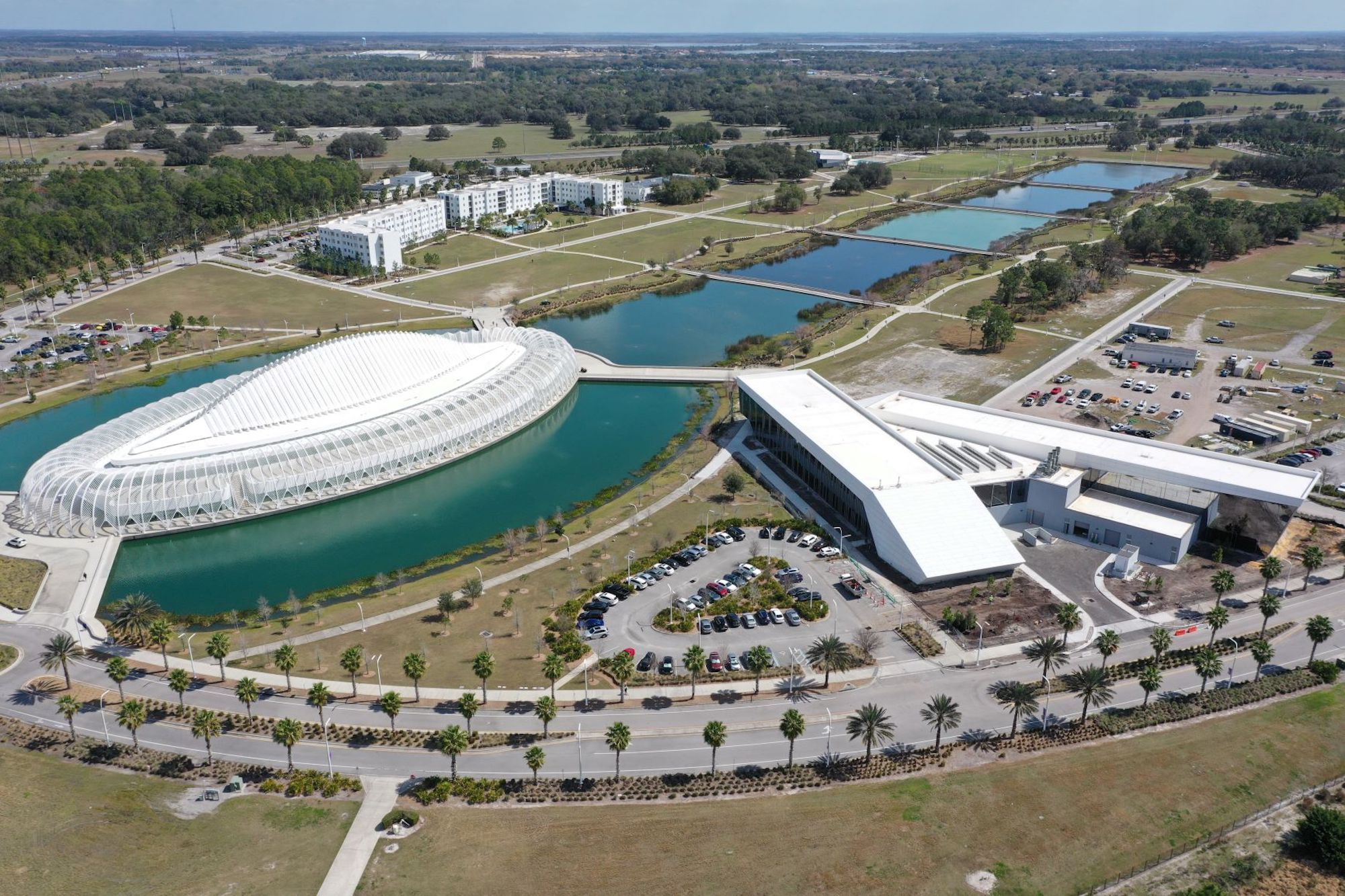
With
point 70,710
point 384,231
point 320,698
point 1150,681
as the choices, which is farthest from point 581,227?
point 1150,681

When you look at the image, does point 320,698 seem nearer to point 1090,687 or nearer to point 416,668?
point 416,668

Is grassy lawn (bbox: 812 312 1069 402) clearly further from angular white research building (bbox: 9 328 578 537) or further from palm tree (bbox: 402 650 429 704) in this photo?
palm tree (bbox: 402 650 429 704)

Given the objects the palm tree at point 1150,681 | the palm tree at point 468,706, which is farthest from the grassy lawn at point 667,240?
the palm tree at point 1150,681

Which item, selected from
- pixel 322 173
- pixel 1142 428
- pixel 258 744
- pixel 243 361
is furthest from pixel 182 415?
pixel 322 173

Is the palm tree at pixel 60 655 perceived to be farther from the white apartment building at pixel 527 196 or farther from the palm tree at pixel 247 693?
the white apartment building at pixel 527 196

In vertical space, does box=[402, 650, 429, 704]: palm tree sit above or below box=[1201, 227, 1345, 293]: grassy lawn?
below

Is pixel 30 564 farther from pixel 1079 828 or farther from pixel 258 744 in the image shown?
pixel 1079 828

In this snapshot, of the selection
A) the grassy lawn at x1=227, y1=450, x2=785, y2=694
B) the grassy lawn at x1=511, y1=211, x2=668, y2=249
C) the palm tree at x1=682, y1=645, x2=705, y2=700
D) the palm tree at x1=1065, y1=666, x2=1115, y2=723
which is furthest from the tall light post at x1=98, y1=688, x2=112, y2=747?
the grassy lawn at x1=511, y1=211, x2=668, y2=249
